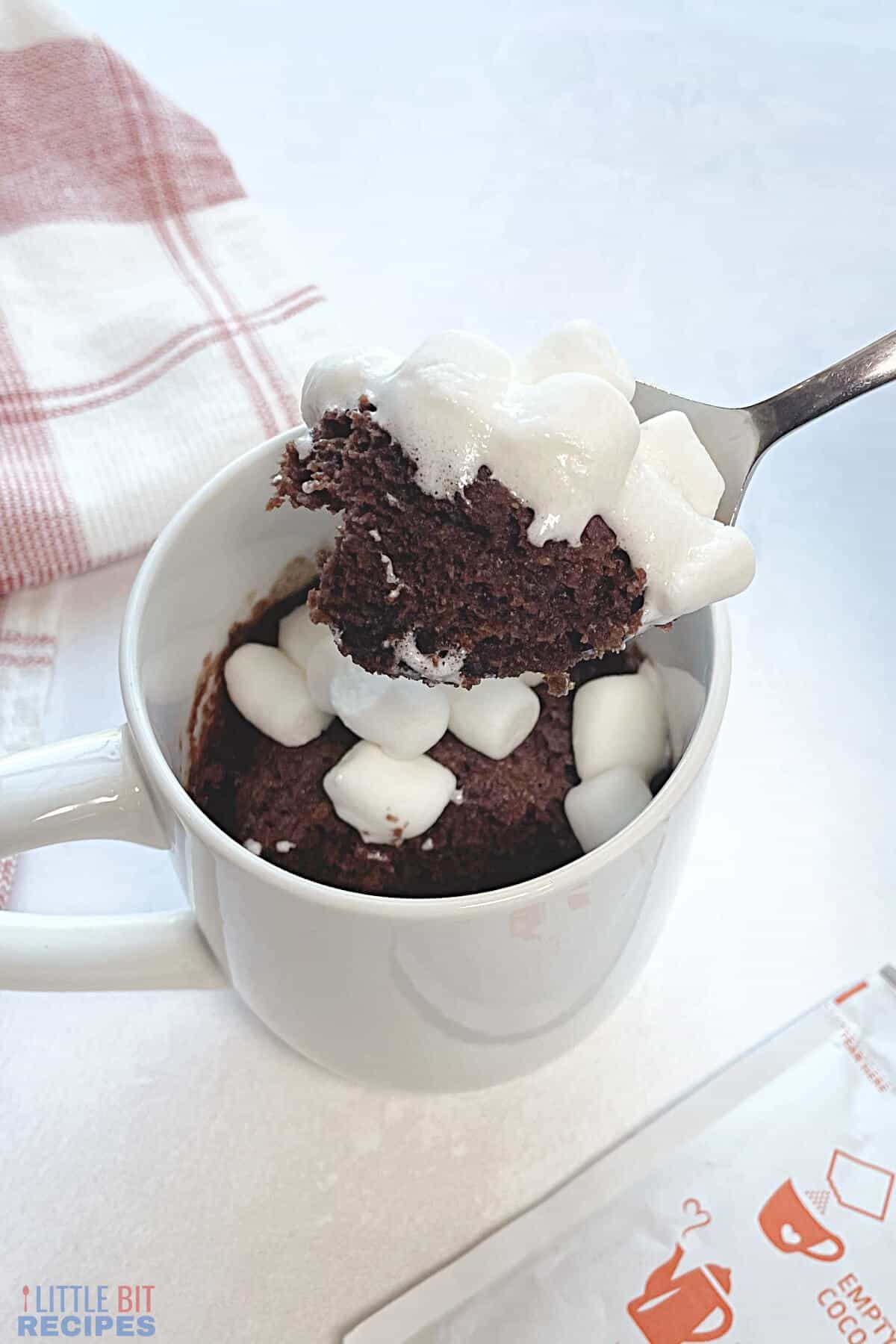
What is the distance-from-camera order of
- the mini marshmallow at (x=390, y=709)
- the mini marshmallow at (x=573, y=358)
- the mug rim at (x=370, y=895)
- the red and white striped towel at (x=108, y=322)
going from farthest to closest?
the red and white striped towel at (x=108, y=322)
the mini marshmallow at (x=390, y=709)
the mini marshmallow at (x=573, y=358)
the mug rim at (x=370, y=895)

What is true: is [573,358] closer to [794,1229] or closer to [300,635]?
[300,635]

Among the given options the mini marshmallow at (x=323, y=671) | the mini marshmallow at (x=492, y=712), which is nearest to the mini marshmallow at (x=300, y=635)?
the mini marshmallow at (x=323, y=671)

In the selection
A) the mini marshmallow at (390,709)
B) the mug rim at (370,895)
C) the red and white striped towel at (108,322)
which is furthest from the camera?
the red and white striped towel at (108,322)

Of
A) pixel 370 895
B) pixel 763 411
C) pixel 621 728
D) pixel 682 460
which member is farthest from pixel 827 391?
pixel 370 895

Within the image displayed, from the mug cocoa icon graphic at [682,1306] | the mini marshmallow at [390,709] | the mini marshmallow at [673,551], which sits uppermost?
the mini marshmallow at [673,551]

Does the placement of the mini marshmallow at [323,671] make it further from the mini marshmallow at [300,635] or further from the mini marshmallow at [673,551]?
the mini marshmallow at [673,551]

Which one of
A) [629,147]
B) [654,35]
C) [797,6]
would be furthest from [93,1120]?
[797,6]
